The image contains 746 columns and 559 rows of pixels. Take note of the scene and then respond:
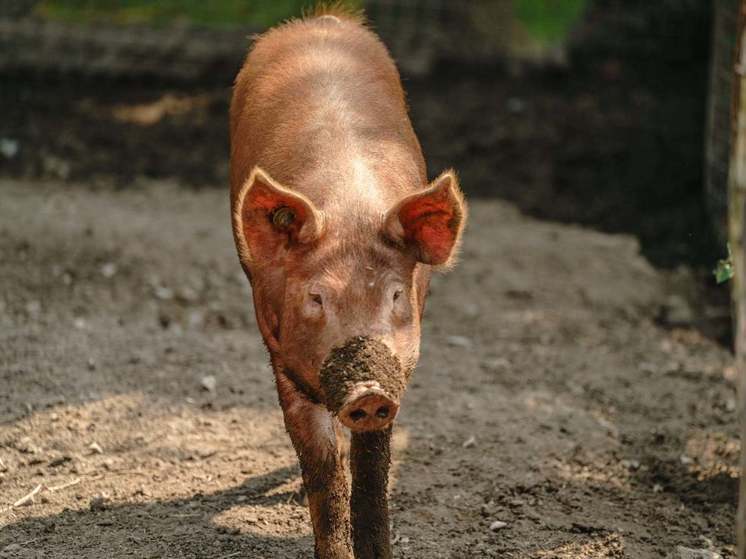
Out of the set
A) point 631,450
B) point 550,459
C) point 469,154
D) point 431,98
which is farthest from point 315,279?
point 431,98

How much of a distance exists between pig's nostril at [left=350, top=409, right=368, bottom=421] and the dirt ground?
141 cm

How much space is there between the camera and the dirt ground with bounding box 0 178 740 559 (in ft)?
17.7

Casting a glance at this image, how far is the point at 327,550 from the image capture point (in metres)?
4.75

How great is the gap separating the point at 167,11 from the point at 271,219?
320 inches

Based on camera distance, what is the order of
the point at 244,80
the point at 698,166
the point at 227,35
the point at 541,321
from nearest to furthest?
the point at 244,80 < the point at 541,321 < the point at 698,166 < the point at 227,35

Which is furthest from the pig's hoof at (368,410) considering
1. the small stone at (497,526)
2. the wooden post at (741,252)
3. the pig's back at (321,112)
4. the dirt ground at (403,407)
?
the small stone at (497,526)

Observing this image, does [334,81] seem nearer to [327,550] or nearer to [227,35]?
[327,550]

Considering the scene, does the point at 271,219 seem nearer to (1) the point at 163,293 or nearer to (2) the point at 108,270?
Result: (1) the point at 163,293

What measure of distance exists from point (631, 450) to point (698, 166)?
15.0ft

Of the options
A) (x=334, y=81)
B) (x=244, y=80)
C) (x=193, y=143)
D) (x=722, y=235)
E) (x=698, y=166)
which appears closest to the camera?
(x=334, y=81)

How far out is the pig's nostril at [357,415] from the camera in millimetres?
3936

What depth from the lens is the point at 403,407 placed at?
6.73 meters

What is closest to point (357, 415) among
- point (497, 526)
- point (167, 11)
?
point (497, 526)

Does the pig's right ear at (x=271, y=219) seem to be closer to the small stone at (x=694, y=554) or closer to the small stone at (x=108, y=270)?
the small stone at (x=694, y=554)
